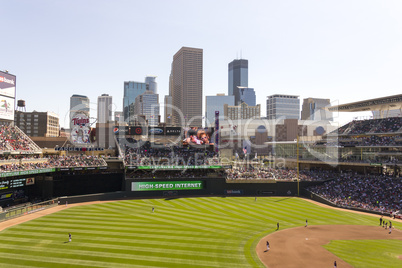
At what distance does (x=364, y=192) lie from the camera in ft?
172

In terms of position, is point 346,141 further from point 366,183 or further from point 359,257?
point 359,257

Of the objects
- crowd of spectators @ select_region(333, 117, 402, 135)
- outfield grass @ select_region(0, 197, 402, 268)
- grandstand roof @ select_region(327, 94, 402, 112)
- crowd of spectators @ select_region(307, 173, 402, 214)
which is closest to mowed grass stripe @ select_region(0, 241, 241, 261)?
outfield grass @ select_region(0, 197, 402, 268)

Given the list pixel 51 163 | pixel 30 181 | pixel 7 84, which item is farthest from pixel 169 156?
pixel 7 84

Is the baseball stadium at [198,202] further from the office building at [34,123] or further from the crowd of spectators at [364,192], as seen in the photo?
the office building at [34,123]

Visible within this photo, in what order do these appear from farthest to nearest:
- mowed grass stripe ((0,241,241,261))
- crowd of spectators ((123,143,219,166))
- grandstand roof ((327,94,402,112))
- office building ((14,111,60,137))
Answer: office building ((14,111,60,137)), crowd of spectators ((123,143,219,166)), grandstand roof ((327,94,402,112)), mowed grass stripe ((0,241,241,261))

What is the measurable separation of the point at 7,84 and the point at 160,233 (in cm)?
4188

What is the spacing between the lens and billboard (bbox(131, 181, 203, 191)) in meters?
56.8

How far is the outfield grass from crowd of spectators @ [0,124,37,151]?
16.0 m

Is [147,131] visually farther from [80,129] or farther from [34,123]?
[34,123]

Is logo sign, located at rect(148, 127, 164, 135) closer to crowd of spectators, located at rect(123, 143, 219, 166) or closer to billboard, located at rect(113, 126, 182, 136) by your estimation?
billboard, located at rect(113, 126, 182, 136)

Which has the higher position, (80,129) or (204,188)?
Answer: (80,129)

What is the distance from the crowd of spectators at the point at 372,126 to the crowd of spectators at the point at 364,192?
11.0 meters

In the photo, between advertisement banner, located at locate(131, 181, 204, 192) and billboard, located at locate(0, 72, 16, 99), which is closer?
billboard, located at locate(0, 72, 16, 99)

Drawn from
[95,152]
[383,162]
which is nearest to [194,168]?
[95,152]
